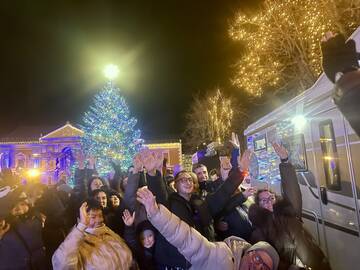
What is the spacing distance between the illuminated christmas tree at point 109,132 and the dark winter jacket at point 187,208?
26.2 metres

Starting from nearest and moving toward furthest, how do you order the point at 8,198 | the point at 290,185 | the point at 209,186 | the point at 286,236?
the point at 286,236
the point at 8,198
the point at 290,185
the point at 209,186

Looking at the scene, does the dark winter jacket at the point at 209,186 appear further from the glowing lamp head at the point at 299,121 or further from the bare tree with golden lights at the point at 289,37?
the bare tree with golden lights at the point at 289,37

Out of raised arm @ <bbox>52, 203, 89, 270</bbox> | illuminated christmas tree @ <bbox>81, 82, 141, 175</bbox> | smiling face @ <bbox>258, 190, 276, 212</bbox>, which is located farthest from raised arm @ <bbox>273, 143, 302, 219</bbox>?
illuminated christmas tree @ <bbox>81, 82, 141, 175</bbox>

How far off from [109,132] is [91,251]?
27.7 metres

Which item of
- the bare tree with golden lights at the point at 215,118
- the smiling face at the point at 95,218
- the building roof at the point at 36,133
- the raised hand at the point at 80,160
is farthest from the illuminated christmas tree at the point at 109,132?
the building roof at the point at 36,133

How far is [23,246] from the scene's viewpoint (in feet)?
15.1

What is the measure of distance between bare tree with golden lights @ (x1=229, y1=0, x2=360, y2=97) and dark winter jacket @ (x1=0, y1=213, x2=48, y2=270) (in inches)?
432

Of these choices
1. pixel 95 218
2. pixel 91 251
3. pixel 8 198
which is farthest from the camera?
pixel 8 198

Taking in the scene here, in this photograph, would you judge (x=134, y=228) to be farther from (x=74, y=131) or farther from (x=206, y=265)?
(x=74, y=131)

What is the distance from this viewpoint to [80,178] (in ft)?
21.9

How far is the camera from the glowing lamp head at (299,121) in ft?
21.8

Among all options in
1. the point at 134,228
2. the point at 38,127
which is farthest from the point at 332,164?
the point at 38,127

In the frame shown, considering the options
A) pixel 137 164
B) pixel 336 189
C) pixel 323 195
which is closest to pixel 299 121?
pixel 323 195

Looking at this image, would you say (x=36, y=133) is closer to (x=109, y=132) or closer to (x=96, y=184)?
(x=109, y=132)
